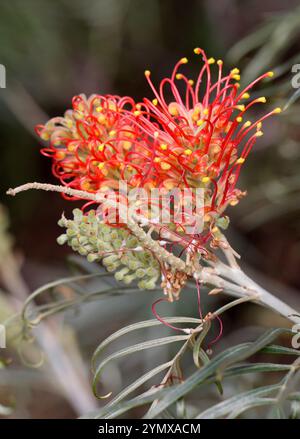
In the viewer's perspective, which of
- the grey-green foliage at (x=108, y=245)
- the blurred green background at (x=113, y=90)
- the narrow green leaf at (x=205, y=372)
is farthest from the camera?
the blurred green background at (x=113, y=90)

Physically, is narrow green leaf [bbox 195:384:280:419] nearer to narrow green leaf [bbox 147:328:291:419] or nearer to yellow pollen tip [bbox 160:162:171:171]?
narrow green leaf [bbox 147:328:291:419]

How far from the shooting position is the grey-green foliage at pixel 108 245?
91 centimetres

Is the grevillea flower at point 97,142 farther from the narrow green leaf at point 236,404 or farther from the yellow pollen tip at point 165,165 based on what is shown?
the narrow green leaf at point 236,404

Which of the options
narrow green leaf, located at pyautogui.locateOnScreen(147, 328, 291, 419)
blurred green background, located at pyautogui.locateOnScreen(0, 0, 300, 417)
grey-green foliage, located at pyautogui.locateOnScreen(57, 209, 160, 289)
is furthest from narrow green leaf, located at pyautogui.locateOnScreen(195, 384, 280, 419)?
blurred green background, located at pyautogui.locateOnScreen(0, 0, 300, 417)

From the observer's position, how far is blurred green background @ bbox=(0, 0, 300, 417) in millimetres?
1982

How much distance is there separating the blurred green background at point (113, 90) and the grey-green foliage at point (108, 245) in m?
0.78

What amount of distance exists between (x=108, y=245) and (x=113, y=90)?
209 centimetres

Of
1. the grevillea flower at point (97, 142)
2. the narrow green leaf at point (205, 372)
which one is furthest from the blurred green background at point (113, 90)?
the narrow green leaf at point (205, 372)

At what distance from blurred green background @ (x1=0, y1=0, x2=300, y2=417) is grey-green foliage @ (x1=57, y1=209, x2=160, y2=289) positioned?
78 cm

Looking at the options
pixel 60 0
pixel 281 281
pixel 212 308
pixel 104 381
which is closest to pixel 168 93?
pixel 60 0

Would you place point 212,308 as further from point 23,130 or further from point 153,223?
point 23,130

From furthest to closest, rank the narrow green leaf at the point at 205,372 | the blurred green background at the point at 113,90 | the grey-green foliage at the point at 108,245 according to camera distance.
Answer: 1. the blurred green background at the point at 113,90
2. the grey-green foliage at the point at 108,245
3. the narrow green leaf at the point at 205,372

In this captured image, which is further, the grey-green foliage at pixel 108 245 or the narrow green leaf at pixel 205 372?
the grey-green foliage at pixel 108 245
